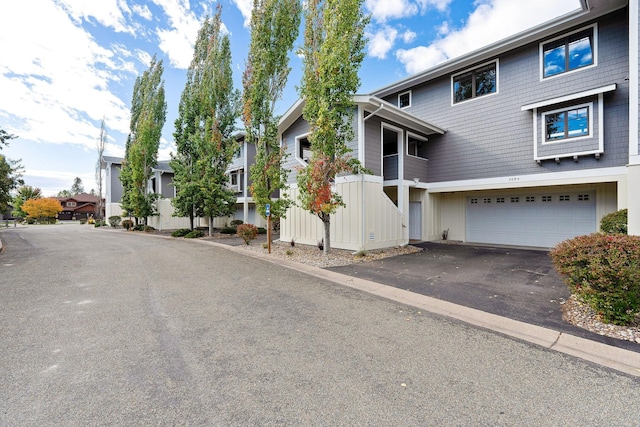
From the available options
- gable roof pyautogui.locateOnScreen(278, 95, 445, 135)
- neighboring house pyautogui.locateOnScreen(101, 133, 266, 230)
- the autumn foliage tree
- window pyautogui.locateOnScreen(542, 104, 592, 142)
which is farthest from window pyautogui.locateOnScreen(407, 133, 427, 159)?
the autumn foliage tree

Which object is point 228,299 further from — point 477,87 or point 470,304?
point 477,87

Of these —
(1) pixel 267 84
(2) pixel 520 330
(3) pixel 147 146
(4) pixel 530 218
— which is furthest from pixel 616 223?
(3) pixel 147 146

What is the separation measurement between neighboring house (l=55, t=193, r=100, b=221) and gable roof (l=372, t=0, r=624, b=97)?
62840 mm

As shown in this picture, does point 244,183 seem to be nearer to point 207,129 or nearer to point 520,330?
point 207,129

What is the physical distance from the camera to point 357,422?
2.21m

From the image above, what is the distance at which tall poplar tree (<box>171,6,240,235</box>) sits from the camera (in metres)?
16.6

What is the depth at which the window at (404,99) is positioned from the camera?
14822 mm

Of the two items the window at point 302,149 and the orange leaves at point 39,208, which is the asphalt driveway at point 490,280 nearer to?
the window at point 302,149

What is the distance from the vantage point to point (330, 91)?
8.91 meters

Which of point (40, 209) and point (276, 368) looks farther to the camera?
point (40, 209)

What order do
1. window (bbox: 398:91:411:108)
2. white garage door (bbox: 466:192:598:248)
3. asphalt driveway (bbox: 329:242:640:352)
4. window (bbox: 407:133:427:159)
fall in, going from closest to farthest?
asphalt driveway (bbox: 329:242:640:352)
white garage door (bbox: 466:192:598:248)
window (bbox: 407:133:427:159)
window (bbox: 398:91:411:108)

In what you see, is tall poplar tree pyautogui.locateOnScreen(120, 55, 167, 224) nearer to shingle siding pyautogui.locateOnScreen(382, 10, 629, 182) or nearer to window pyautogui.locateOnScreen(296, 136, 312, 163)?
window pyautogui.locateOnScreen(296, 136, 312, 163)

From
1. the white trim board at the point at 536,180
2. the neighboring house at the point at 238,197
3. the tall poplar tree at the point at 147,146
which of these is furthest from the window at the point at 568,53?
the tall poplar tree at the point at 147,146

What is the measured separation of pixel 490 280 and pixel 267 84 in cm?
1109
